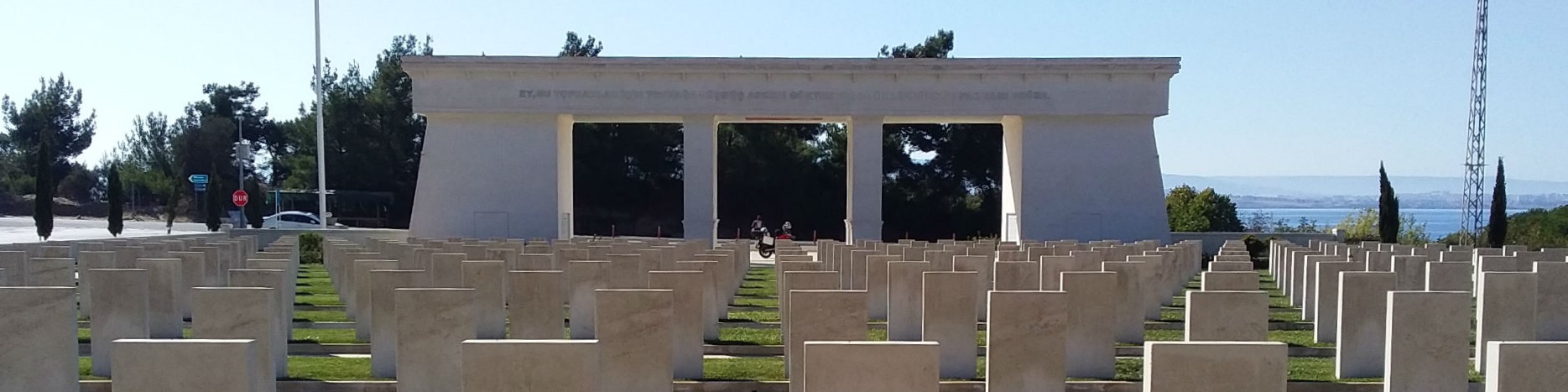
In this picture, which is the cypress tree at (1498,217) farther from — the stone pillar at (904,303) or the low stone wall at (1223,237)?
the stone pillar at (904,303)

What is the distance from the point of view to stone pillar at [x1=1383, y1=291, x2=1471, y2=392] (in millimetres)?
7246

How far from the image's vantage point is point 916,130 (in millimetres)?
48531

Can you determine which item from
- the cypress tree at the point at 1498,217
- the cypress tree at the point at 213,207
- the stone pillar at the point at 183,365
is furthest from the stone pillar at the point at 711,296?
the cypress tree at the point at 213,207

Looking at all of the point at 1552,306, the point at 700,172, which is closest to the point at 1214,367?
the point at 1552,306

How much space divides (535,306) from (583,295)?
1598 millimetres

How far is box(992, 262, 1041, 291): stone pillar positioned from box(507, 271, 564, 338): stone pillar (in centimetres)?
409

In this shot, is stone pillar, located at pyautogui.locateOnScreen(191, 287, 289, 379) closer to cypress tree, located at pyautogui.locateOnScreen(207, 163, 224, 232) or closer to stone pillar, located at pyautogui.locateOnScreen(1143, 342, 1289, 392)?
stone pillar, located at pyautogui.locateOnScreen(1143, 342, 1289, 392)

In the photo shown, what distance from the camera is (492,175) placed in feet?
105

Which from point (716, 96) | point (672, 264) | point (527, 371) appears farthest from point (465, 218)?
point (527, 371)

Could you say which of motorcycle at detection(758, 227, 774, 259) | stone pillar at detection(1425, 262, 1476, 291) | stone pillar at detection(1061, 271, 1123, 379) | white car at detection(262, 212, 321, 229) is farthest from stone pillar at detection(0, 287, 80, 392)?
white car at detection(262, 212, 321, 229)

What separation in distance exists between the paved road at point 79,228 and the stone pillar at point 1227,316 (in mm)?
39552

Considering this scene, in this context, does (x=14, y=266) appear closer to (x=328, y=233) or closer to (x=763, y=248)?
(x=328, y=233)

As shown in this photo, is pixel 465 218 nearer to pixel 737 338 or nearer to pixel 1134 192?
pixel 1134 192

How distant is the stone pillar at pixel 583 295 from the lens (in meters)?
11.0
